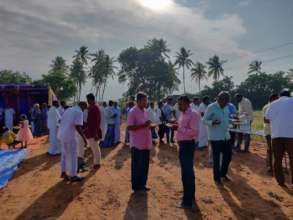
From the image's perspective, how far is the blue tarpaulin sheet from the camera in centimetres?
777

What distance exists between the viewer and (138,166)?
6.04m

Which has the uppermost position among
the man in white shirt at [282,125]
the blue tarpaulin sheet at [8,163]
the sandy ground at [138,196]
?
the man in white shirt at [282,125]

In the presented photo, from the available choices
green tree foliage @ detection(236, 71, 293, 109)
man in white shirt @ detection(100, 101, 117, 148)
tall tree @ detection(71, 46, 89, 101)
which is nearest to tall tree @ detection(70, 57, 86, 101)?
tall tree @ detection(71, 46, 89, 101)

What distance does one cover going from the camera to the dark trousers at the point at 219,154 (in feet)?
21.6

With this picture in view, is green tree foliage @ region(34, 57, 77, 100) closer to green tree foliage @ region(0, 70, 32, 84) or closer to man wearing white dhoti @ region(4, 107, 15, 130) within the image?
green tree foliage @ region(0, 70, 32, 84)

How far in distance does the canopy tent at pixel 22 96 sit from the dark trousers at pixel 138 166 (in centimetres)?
1468

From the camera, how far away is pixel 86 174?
308 inches

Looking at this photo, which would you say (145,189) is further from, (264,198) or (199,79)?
(199,79)

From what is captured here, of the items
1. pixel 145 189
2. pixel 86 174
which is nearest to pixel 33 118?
pixel 86 174

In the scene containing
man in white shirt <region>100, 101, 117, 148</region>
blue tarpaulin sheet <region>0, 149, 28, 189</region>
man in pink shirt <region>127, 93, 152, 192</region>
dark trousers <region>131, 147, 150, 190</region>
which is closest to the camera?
man in pink shirt <region>127, 93, 152, 192</region>

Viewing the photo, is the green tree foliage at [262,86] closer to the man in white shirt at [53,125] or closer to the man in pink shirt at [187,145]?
the man in white shirt at [53,125]

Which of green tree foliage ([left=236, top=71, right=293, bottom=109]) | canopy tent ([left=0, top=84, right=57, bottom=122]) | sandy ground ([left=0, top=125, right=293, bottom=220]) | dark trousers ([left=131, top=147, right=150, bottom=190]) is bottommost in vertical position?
sandy ground ([left=0, top=125, right=293, bottom=220])

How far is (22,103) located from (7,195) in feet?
50.1

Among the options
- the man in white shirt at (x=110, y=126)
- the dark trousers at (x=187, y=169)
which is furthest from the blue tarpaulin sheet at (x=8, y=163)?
the dark trousers at (x=187, y=169)
